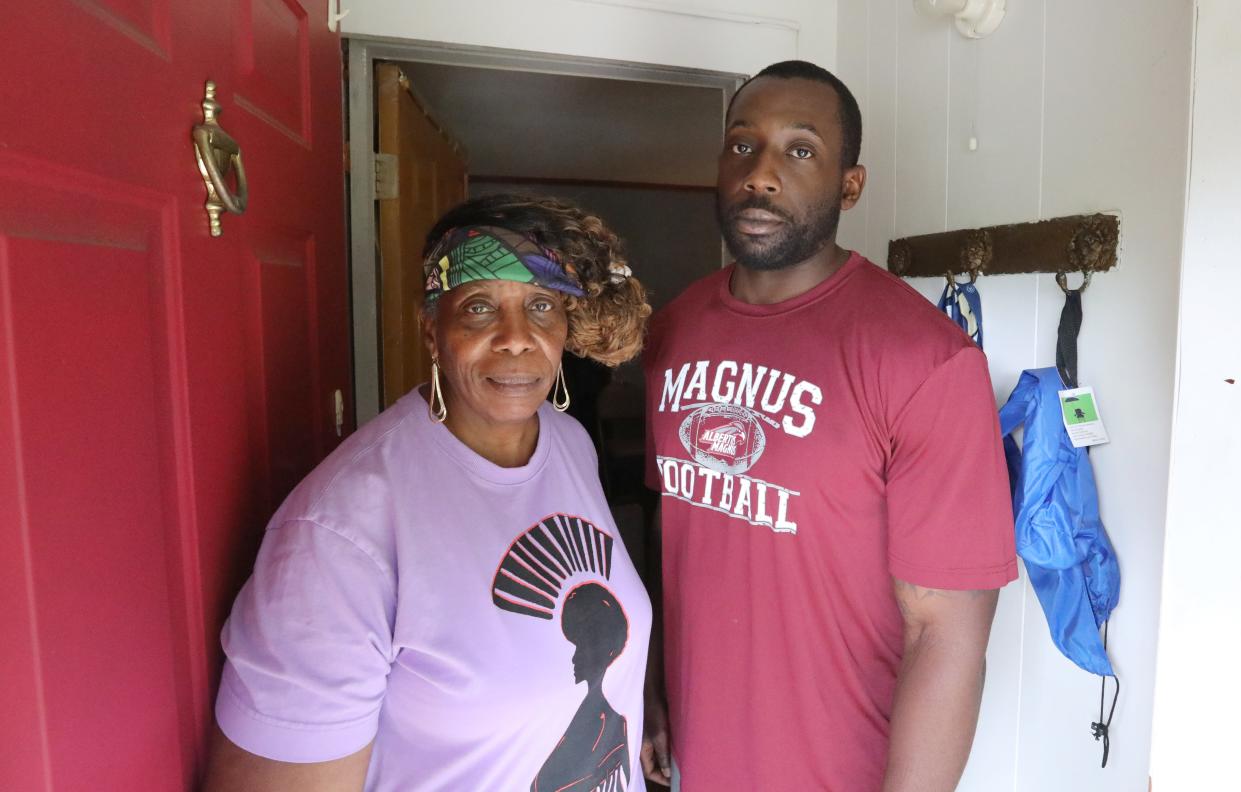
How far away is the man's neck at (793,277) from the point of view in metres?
1.15

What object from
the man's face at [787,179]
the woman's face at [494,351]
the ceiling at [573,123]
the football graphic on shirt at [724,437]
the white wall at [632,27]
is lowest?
the football graphic on shirt at [724,437]

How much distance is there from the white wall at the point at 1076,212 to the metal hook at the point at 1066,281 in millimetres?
16

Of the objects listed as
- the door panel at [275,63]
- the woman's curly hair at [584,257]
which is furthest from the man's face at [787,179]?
the door panel at [275,63]

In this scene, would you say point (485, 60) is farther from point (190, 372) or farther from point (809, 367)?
point (190, 372)

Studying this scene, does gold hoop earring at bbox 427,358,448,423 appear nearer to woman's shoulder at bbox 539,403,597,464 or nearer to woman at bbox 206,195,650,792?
woman at bbox 206,195,650,792

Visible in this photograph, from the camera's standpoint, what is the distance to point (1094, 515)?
3.47ft

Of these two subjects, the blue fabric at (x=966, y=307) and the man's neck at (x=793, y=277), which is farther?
the blue fabric at (x=966, y=307)

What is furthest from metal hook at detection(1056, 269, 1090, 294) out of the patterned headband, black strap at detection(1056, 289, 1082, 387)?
the patterned headband

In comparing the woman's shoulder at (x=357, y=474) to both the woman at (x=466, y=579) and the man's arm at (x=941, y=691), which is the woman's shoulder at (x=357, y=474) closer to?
the woman at (x=466, y=579)

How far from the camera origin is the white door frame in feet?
5.36

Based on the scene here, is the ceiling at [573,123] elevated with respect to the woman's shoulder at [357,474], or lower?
elevated

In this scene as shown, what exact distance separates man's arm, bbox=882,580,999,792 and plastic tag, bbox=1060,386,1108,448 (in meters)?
0.28

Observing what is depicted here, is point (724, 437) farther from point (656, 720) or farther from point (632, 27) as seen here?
point (632, 27)

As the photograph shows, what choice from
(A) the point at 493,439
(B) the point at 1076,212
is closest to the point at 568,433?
(A) the point at 493,439
